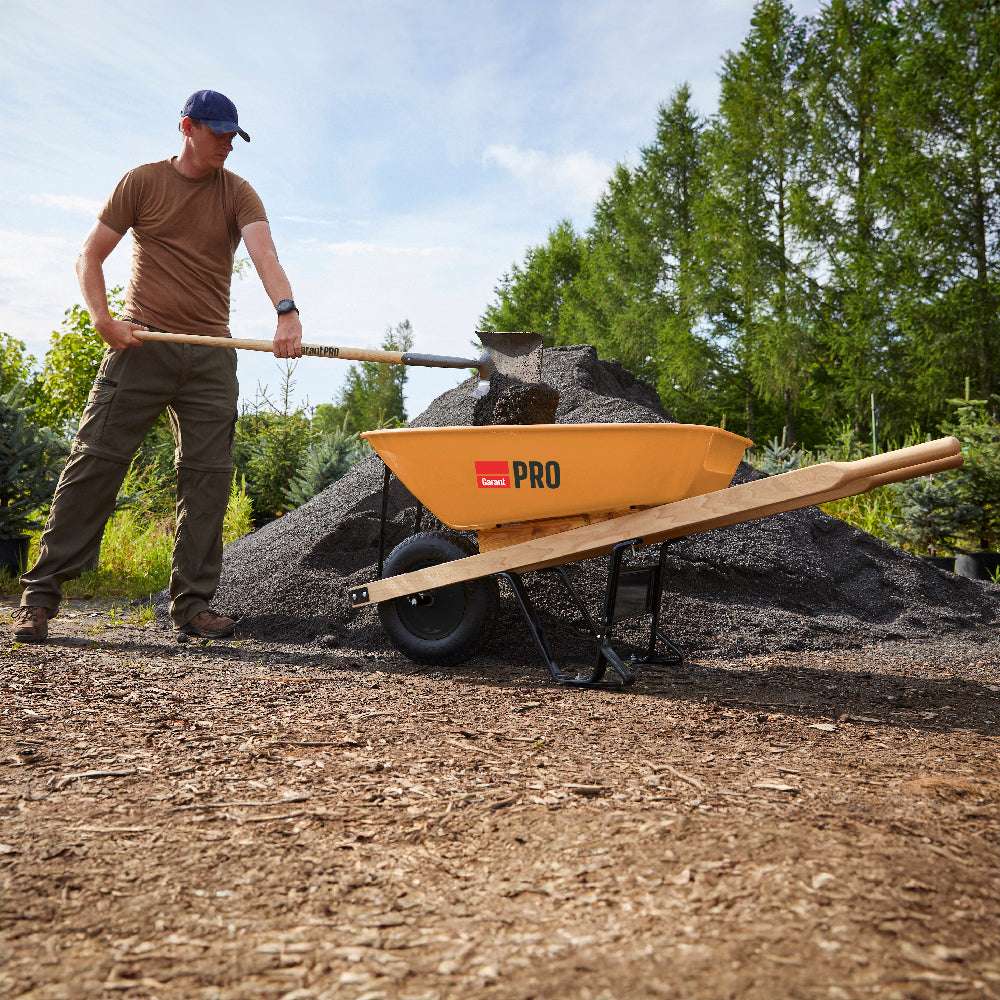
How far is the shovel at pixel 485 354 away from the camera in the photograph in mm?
3500

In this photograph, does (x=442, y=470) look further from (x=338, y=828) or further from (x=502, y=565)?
(x=338, y=828)

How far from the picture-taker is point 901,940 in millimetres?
1149

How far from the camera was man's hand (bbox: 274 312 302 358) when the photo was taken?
140 inches

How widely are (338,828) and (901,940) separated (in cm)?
92

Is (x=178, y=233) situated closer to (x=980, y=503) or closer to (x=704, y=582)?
(x=704, y=582)

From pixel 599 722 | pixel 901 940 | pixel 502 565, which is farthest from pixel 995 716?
pixel 901 940

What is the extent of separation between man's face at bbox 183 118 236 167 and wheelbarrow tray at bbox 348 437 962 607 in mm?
1824

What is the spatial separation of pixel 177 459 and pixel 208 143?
128 centimetres

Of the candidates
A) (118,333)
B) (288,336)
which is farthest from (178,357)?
(288,336)

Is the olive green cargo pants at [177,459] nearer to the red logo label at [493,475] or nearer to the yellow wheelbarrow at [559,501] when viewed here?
the yellow wheelbarrow at [559,501]

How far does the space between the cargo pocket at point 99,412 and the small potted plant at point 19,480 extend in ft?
8.73

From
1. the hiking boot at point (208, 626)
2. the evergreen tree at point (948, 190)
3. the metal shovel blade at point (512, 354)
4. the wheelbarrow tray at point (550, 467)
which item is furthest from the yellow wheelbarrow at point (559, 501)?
the evergreen tree at point (948, 190)

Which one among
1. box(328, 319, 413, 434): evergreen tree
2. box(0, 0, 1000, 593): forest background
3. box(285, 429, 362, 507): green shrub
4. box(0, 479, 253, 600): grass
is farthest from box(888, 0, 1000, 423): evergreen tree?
box(328, 319, 413, 434): evergreen tree

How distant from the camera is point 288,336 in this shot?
3.57m
